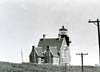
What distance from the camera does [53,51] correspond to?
48.7 metres

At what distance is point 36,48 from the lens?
4841 centimetres

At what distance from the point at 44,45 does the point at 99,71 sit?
997 inches

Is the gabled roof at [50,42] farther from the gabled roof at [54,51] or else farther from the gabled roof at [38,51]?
the gabled roof at [38,51]

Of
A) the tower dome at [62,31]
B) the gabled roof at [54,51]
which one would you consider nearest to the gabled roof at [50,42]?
the gabled roof at [54,51]

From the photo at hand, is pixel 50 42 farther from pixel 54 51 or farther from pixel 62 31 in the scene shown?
pixel 62 31

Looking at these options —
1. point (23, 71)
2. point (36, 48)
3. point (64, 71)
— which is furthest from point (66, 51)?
point (23, 71)

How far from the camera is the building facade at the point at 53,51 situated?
156 ft

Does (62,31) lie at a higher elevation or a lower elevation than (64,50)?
higher

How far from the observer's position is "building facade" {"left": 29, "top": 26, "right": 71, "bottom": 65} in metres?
47.5

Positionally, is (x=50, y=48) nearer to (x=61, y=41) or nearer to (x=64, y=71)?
(x=61, y=41)

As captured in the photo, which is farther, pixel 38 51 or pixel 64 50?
pixel 64 50

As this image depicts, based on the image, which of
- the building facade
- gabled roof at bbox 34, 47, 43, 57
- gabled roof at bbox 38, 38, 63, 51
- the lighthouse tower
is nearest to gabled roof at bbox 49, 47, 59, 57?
the building facade

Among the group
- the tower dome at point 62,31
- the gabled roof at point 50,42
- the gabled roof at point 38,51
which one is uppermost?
the tower dome at point 62,31

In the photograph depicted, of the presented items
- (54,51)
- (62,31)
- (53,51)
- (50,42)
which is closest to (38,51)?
(53,51)
